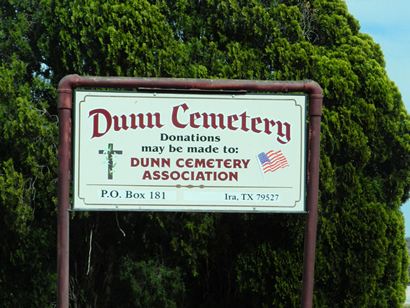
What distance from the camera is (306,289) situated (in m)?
8.55

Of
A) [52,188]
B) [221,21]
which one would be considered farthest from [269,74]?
[52,188]

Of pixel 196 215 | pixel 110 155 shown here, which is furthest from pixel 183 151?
pixel 196 215

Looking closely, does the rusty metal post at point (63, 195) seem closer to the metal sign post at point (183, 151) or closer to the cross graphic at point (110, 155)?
the metal sign post at point (183, 151)

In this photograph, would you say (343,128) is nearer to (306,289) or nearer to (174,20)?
(174,20)

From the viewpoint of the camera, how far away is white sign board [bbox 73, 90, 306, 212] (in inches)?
Result: 330

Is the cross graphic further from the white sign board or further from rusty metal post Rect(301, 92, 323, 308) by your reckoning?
rusty metal post Rect(301, 92, 323, 308)

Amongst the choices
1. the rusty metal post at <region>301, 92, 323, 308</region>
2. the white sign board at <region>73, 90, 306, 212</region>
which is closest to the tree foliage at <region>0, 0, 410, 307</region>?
the rusty metal post at <region>301, 92, 323, 308</region>

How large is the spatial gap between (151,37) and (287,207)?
3.68m

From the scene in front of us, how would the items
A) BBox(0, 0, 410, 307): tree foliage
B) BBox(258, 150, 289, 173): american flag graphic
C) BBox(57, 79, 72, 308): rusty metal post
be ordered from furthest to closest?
BBox(0, 0, 410, 307): tree foliage < BBox(258, 150, 289, 173): american flag graphic < BBox(57, 79, 72, 308): rusty metal post

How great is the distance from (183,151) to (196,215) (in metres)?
2.96

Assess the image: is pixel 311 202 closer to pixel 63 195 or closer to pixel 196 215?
pixel 63 195

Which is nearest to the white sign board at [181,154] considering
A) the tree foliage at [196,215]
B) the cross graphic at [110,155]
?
the cross graphic at [110,155]

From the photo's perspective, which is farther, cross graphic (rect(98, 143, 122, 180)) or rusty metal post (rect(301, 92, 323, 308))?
rusty metal post (rect(301, 92, 323, 308))

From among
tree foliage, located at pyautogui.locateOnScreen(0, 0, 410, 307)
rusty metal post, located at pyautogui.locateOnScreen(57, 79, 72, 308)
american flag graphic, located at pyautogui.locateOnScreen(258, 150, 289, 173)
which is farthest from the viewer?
tree foliage, located at pyautogui.locateOnScreen(0, 0, 410, 307)
